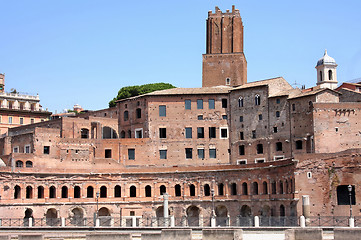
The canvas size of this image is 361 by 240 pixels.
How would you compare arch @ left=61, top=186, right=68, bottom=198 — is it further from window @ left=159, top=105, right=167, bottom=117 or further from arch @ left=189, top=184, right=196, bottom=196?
window @ left=159, top=105, right=167, bottom=117

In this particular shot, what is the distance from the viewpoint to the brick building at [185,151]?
64688mm

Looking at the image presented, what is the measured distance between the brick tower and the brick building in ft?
1.61

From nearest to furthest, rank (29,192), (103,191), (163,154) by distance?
(29,192) < (103,191) < (163,154)

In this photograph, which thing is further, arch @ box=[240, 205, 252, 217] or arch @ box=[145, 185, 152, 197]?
arch @ box=[145, 185, 152, 197]

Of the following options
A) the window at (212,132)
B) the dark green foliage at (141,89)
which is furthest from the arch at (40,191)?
the dark green foliage at (141,89)

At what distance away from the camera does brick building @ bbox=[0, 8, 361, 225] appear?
6469cm

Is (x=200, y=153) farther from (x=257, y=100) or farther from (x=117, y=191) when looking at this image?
(x=117, y=191)

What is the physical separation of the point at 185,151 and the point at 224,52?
16249 mm

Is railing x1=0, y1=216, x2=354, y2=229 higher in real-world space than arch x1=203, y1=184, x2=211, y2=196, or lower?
lower

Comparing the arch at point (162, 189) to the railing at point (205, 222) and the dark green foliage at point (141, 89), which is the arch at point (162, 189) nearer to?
the railing at point (205, 222)

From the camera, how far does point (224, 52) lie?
81.7 metres

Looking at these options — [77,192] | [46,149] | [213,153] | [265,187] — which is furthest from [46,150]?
[265,187]

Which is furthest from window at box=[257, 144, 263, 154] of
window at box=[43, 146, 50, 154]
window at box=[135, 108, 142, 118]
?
window at box=[43, 146, 50, 154]

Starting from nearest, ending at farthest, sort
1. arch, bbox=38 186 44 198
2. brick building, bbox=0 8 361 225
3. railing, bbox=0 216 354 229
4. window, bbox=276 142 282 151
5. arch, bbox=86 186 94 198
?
railing, bbox=0 216 354 229 < brick building, bbox=0 8 361 225 < arch, bbox=38 186 44 198 < window, bbox=276 142 282 151 < arch, bbox=86 186 94 198
